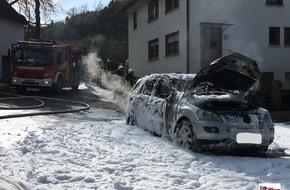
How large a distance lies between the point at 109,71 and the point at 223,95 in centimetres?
2863

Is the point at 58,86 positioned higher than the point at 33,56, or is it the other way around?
the point at 33,56

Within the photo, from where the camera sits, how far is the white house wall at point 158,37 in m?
24.9

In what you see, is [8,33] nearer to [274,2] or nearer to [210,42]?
[210,42]

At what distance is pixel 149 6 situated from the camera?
3102 cm

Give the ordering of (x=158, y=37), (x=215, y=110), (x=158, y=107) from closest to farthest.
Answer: (x=215, y=110) → (x=158, y=107) → (x=158, y=37)

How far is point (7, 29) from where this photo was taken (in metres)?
35.2

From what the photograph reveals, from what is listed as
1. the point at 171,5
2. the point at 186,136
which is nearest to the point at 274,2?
the point at 171,5

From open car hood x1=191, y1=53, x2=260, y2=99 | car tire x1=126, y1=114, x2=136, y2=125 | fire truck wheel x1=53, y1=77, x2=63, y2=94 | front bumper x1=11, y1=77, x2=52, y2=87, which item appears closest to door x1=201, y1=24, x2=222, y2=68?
fire truck wheel x1=53, y1=77, x2=63, y2=94

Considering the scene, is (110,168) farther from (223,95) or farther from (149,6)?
(149,6)

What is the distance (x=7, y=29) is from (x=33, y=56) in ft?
46.4

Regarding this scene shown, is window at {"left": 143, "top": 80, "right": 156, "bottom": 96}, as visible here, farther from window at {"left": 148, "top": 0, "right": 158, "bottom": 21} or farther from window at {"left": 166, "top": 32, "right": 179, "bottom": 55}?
window at {"left": 148, "top": 0, "right": 158, "bottom": 21}

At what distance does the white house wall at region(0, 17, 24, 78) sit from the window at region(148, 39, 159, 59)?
39.6 feet

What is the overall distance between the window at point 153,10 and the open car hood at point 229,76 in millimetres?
21432

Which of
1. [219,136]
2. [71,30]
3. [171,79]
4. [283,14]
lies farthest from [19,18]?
[71,30]
